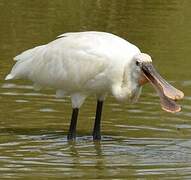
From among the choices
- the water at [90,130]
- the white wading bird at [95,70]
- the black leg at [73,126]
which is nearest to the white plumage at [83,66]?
the white wading bird at [95,70]

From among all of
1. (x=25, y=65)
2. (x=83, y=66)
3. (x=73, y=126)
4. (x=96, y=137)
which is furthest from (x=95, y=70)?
(x=25, y=65)

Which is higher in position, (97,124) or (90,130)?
(97,124)

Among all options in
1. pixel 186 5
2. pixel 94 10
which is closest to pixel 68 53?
pixel 94 10

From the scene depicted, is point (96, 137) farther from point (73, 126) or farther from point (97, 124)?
point (73, 126)

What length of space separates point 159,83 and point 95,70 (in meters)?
0.90

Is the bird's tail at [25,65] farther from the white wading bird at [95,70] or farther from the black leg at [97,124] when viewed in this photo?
the black leg at [97,124]

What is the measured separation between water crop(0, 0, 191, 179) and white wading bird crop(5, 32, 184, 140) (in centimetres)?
55

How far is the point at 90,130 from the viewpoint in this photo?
13.5 meters

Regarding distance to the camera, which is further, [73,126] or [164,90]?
[73,126]

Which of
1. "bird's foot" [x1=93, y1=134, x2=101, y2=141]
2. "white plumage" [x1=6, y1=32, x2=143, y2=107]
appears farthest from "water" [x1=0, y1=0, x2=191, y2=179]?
"white plumage" [x1=6, y1=32, x2=143, y2=107]

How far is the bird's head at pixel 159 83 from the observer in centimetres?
1205

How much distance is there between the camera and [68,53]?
42.5ft

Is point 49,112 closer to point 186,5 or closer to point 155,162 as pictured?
point 155,162

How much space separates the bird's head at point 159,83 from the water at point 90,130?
0.54 meters
